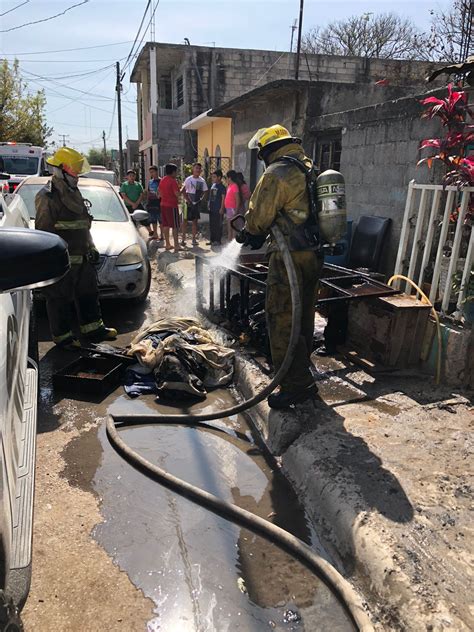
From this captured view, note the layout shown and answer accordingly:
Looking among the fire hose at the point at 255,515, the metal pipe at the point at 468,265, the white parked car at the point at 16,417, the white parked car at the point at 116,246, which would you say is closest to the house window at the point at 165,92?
the white parked car at the point at 116,246

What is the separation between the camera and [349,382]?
13.4 ft

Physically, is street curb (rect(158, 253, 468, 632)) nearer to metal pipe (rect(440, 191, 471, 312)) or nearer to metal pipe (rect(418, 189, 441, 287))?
metal pipe (rect(440, 191, 471, 312))

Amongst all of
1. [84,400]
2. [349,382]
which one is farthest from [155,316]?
[349,382]

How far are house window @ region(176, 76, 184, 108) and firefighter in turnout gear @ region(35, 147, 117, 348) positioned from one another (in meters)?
19.7

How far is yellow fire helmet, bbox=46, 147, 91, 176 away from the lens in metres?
4.82

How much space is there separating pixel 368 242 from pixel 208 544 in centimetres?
463

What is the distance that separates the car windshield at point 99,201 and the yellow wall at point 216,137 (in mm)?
8167

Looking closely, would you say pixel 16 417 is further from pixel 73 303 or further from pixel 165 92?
pixel 165 92

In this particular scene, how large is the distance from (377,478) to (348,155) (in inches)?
208

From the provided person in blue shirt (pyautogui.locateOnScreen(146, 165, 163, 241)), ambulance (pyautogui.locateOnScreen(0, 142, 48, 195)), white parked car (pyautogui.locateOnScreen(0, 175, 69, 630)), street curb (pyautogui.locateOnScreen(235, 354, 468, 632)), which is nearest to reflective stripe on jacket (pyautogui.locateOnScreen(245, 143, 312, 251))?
street curb (pyautogui.locateOnScreen(235, 354, 468, 632))

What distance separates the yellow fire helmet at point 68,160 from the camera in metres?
4.82

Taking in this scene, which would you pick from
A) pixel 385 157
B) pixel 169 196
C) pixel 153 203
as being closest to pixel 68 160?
pixel 385 157

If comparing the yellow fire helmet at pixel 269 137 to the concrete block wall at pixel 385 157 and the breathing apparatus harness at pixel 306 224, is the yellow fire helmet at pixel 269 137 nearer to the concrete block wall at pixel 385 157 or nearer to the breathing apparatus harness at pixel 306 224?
the breathing apparatus harness at pixel 306 224

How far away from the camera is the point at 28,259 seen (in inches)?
49.1
